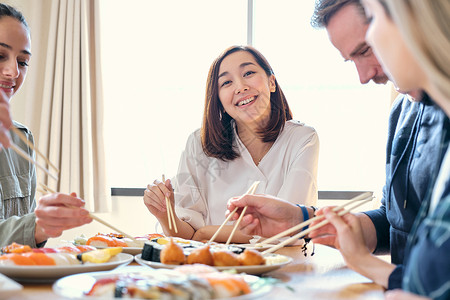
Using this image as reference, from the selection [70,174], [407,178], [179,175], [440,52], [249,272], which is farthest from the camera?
[70,174]

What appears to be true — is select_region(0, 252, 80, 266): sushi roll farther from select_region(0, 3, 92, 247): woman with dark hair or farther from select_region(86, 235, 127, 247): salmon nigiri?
select_region(86, 235, 127, 247): salmon nigiri

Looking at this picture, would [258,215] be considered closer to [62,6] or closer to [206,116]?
[206,116]

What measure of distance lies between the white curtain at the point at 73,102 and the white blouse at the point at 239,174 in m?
1.72

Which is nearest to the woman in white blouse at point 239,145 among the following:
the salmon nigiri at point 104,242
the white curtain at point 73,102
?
the salmon nigiri at point 104,242

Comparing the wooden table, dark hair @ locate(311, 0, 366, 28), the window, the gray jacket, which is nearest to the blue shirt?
the wooden table

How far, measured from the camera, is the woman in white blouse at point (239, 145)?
2.26 m

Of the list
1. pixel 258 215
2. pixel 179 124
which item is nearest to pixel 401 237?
pixel 258 215

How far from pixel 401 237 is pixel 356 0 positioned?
74 centimetres

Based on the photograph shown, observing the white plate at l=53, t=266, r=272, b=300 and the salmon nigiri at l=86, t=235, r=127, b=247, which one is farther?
the salmon nigiri at l=86, t=235, r=127, b=247

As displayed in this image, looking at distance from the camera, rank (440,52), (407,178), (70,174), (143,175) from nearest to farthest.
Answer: (440,52) < (407,178) < (70,174) < (143,175)

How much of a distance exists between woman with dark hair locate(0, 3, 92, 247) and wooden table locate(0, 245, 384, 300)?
0.29 meters

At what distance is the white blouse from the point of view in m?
2.20

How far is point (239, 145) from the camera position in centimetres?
240

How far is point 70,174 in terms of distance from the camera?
387cm
